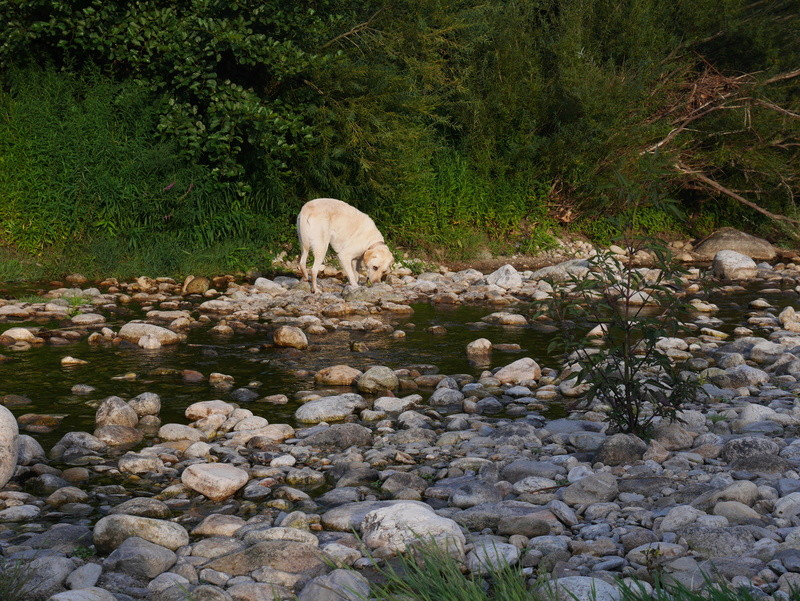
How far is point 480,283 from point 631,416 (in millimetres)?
7697

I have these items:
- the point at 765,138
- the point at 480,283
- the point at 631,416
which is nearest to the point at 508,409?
the point at 631,416

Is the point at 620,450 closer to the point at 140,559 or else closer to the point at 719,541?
the point at 719,541

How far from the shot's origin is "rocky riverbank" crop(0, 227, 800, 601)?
10.8ft

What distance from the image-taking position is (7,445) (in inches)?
168

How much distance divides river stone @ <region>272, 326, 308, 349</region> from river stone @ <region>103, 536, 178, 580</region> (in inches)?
185

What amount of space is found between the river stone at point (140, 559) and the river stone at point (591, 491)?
1908mm

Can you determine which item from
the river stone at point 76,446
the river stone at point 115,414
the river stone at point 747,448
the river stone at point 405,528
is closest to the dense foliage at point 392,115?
the river stone at point 747,448

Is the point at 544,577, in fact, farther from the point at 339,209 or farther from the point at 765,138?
the point at 765,138

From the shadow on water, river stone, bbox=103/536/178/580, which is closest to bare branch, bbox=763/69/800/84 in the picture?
the shadow on water

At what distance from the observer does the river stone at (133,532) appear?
11.9 feet

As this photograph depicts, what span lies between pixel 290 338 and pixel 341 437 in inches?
119

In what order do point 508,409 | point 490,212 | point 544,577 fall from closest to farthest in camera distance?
point 544,577 < point 508,409 < point 490,212

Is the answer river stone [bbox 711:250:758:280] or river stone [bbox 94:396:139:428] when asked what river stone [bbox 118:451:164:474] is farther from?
river stone [bbox 711:250:758:280]

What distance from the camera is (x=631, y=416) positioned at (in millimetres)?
5039
